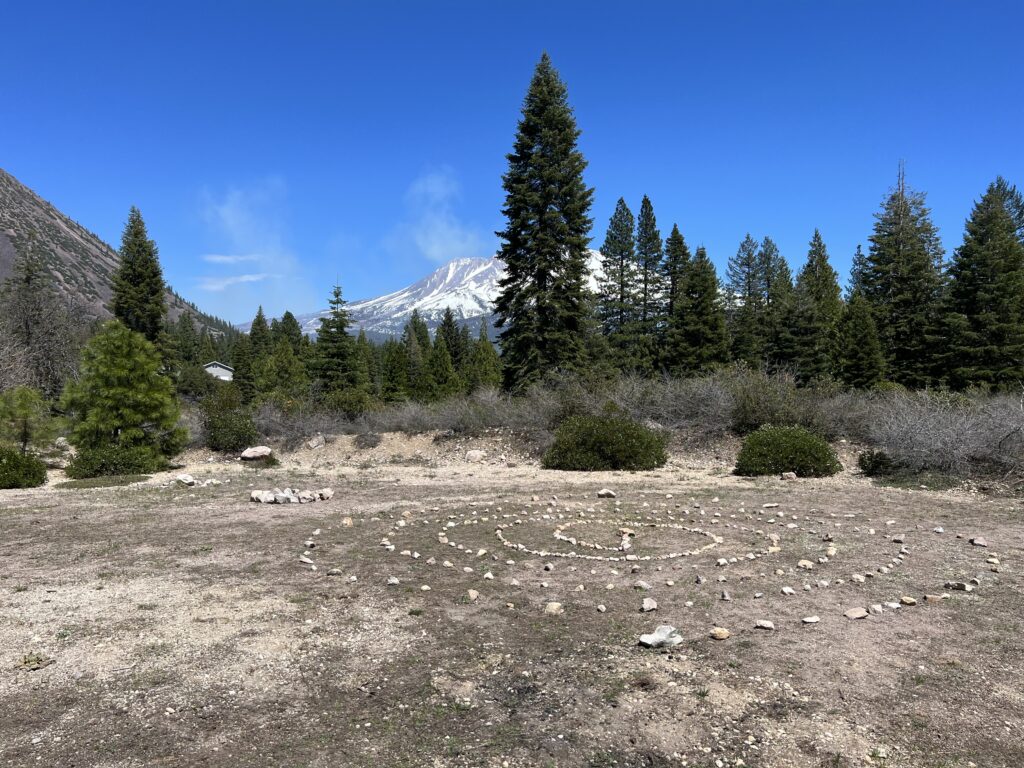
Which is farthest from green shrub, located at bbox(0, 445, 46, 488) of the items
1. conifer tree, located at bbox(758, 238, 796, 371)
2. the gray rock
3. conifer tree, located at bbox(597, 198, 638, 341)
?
conifer tree, located at bbox(597, 198, 638, 341)

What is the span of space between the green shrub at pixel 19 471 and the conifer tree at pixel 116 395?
129 centimetres

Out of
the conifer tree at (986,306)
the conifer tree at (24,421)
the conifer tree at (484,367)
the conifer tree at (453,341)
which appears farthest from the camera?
the conifer tree at (453,341)

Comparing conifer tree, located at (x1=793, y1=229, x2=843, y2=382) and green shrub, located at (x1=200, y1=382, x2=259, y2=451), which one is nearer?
green shrub, located at (x1=200, y1=382, x2=259, y2=451)

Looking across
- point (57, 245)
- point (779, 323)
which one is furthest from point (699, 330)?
point (57, 245)

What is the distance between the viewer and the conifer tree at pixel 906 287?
34.7m

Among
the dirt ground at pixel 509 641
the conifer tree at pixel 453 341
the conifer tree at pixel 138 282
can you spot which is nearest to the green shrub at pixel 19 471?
the dirt ground at pixel 509 641

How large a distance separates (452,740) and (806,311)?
3958 centimetres

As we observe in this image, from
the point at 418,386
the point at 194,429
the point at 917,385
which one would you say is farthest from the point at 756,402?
the point at 418,386

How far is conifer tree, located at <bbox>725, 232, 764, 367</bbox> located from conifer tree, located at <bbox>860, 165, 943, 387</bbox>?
306 inches

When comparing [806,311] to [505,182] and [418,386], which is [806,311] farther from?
[418,386]

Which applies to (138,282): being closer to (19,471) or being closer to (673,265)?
(19,471)

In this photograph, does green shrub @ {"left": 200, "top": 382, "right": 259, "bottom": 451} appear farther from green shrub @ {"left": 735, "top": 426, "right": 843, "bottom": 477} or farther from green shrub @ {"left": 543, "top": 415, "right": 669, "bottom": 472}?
green shrub @ {"left": 735, "top": 426, "right": 843, "bottom": 477}

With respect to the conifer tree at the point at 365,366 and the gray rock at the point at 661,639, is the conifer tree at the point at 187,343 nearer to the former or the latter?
the conifer tree at the point at 365,366

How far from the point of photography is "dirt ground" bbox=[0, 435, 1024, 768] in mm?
3391
